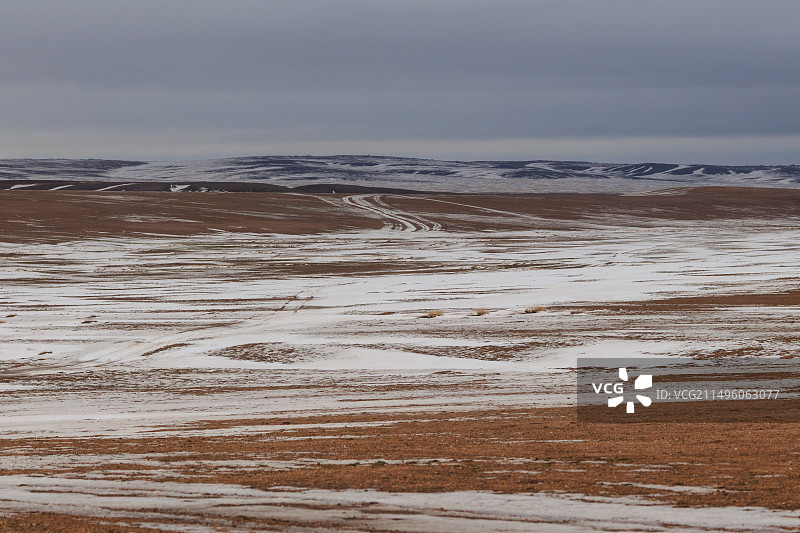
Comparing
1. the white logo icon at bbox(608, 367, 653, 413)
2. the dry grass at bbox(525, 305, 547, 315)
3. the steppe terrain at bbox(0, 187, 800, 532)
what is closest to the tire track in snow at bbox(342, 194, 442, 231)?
the steppe terrain at bbox(0, 187, 800, 532)

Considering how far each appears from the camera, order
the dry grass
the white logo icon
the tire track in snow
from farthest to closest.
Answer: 1. the tire track in snow
2. the dry grass
3. the white logo icon

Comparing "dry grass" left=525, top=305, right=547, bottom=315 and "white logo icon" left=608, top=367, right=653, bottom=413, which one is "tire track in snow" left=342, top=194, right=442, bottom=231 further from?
"white logo icon" left=608, top=367, right=653, bottom=413

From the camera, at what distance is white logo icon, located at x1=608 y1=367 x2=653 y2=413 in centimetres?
1759

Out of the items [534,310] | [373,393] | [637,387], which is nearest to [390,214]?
[534,310]

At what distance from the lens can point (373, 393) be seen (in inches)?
820

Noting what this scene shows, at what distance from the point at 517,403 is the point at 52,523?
10.4 m

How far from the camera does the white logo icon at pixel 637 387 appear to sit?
17586mm

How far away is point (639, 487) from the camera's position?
34.8 ft

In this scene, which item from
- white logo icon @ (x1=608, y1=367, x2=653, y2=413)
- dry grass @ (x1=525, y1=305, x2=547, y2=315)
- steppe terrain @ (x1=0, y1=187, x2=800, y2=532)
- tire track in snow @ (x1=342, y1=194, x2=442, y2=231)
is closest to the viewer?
steppe terrain @ (x1=0, y1=187, x2=800, y2=532)

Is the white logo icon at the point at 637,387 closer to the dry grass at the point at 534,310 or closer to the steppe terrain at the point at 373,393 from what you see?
the steppe terrain at the point at 373,393

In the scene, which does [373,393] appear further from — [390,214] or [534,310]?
[390,214]

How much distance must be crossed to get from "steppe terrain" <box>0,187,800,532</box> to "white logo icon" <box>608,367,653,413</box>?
45.9 inches

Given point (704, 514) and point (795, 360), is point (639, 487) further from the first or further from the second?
point (795, 360)

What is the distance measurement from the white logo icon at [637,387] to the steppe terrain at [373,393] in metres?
1.17
